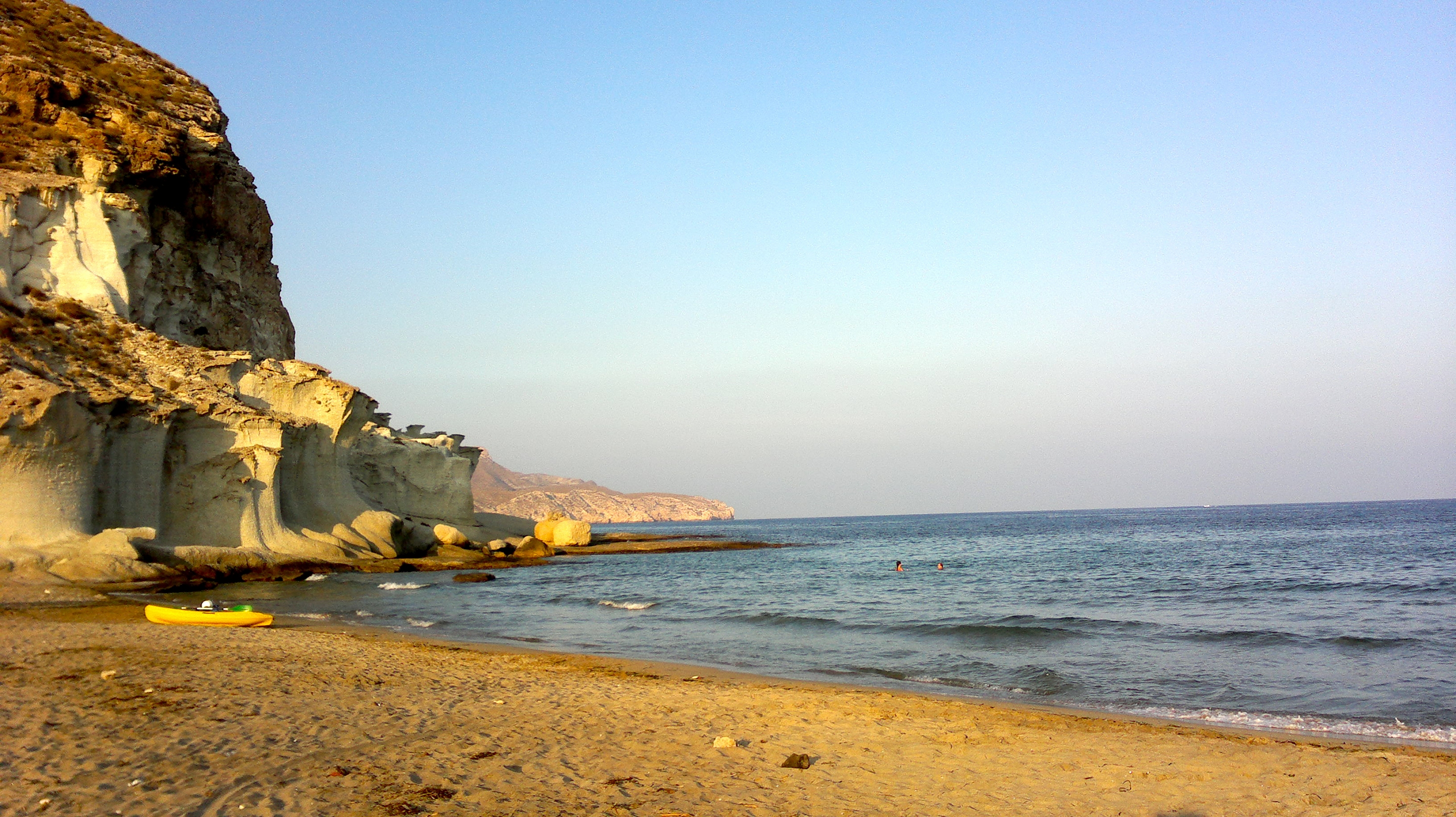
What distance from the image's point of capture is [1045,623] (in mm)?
18984

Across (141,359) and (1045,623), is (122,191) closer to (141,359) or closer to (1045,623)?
(141,359)

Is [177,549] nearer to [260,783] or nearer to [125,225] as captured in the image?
[125,225]

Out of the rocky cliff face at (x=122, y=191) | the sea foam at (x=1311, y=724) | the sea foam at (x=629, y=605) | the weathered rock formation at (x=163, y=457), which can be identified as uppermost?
the rocky cliff face at (x=122, y=191)

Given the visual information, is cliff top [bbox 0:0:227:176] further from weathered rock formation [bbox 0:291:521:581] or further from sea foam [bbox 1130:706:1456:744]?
sea foam [bbox 1130:706:1456:744]

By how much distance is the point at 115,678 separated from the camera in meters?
9.66

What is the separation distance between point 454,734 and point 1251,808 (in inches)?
269

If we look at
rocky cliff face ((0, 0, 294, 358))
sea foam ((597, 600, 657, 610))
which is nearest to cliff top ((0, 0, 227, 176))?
rocky cliff face ((0, 0, 294, 358))

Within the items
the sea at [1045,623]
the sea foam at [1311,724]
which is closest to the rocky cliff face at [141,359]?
the sea at [1045,623]

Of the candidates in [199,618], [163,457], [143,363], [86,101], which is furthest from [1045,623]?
[86,101]

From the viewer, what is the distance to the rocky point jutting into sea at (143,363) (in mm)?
22234

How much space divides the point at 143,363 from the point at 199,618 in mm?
16096

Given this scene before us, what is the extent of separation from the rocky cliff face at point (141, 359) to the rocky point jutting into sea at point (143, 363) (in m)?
0.07

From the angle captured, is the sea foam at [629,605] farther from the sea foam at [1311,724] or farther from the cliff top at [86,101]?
the cliff top at [86,101]

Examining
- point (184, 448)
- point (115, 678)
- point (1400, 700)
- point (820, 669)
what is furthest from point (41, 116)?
point (1400, 700)
